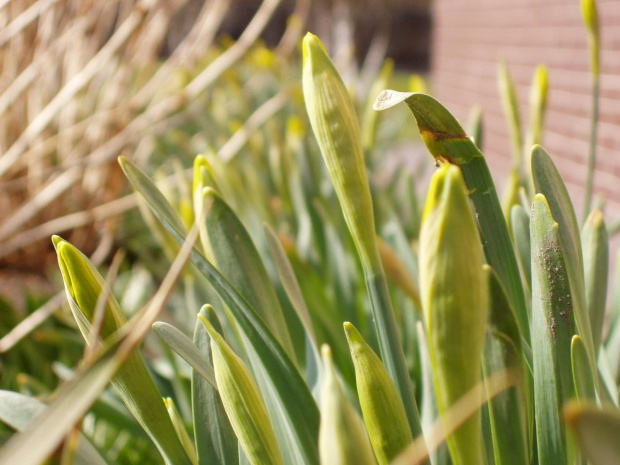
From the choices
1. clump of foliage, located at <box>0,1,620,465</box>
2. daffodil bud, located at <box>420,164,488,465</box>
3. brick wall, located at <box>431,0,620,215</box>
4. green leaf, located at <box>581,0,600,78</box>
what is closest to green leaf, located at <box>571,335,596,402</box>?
clump of foliage, located at <box>0,1,620,465</box>

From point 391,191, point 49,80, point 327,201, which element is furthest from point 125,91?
point 327,201

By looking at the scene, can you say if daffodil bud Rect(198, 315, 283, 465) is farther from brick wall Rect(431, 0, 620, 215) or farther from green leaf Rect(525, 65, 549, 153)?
brick wall Rect(431, 0, 620, 215)

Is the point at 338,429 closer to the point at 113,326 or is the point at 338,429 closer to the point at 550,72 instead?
the point at 113,326

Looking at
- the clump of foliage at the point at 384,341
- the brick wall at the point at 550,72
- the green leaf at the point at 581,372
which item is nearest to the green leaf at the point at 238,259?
the clump of foliage at the point at 384,341

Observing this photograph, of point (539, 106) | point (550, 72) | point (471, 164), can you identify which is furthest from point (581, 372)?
point (550, 72)

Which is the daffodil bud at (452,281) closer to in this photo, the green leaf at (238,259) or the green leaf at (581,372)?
the green leaf at (581,372)
